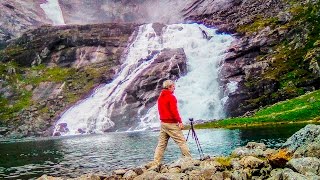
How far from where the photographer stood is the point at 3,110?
362 feet

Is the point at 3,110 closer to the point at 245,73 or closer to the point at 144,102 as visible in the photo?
the point at 144,102

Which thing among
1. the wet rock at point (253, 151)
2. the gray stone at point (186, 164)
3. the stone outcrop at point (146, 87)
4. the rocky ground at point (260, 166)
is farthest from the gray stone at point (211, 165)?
the stone outcrop at point (146, 87)

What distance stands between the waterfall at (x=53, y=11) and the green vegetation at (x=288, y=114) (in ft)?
411

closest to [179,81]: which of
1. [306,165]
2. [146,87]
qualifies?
[146,87]

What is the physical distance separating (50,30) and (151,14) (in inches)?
1458

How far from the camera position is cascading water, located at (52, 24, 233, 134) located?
85.2 metres

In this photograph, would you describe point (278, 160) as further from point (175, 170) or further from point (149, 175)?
point (149, 175)

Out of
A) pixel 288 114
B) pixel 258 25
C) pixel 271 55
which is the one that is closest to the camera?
pixel 288 114

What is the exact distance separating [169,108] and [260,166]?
5105 mm

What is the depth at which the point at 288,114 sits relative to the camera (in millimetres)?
58406

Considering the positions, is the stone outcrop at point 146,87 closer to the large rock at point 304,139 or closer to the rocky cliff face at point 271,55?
the rocky cliff face at point 271,55

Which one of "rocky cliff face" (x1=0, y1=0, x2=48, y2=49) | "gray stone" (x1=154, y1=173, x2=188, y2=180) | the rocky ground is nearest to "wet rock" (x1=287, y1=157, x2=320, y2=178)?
the rocky ground

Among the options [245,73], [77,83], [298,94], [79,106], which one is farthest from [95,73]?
[298,94]

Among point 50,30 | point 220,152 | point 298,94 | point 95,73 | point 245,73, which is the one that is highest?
point 50,30
